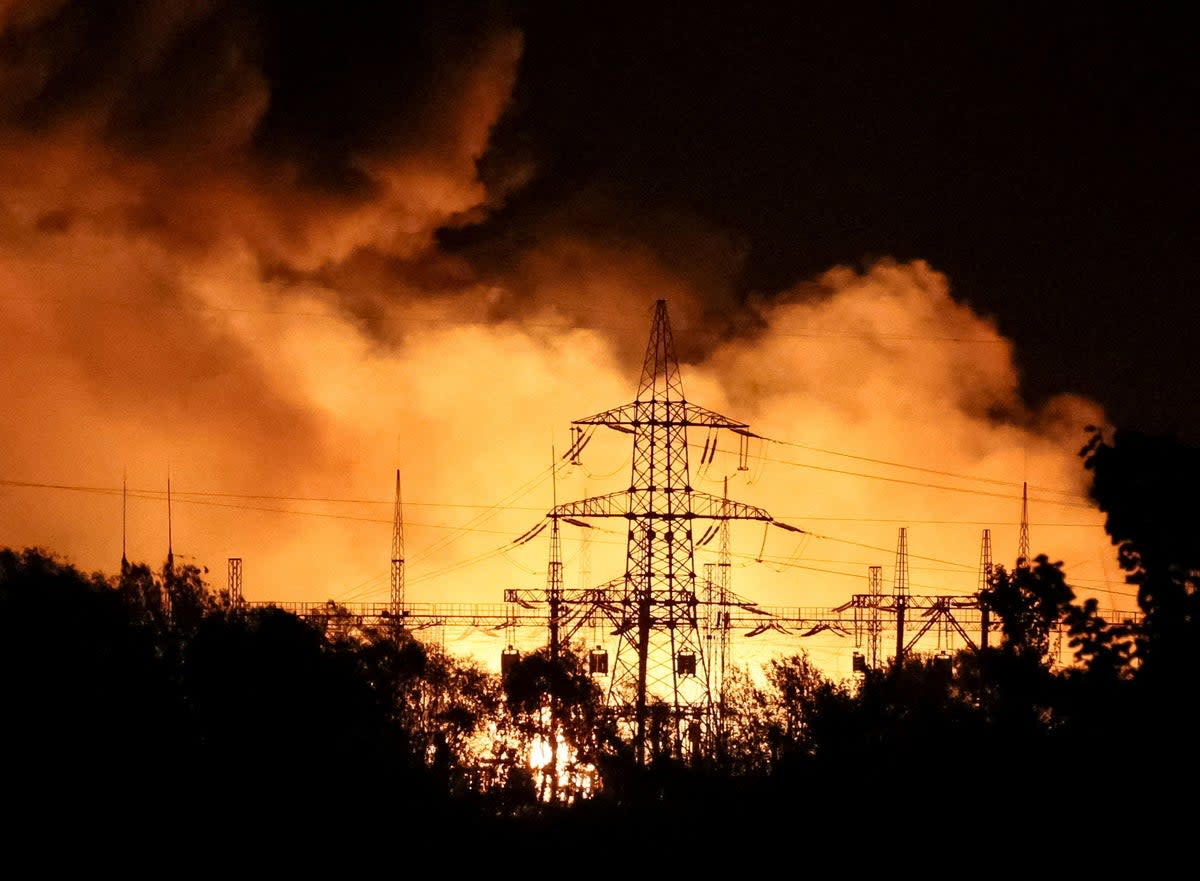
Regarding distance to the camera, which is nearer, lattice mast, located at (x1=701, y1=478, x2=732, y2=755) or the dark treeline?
the dark treeline

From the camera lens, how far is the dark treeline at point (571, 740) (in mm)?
17250

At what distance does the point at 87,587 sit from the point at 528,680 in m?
12.3

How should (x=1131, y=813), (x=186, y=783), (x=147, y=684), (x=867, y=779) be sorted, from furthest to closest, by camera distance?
(x=147, y=684)
(x=186, y=783)
(x=867, y=779)
(x=1131, y=813)

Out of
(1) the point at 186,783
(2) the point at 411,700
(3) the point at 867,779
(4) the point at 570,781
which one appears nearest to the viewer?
(3) the point at 867,779

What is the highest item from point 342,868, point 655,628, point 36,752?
point 655,628

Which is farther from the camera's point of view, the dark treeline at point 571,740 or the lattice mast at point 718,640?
the lattice mast at point 718,640

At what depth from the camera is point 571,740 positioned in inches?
1775

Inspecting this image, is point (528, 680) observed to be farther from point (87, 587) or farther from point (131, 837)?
point (131, 837)

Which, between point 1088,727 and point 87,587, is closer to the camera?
point 1088,727

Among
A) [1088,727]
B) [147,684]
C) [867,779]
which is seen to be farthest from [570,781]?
[1088,727]

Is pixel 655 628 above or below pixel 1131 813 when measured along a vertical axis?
above

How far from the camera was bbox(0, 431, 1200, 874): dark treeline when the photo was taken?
17250 millimetres

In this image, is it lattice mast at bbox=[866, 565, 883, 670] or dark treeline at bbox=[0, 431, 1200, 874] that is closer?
dark treeline at bbox=[0, 431, 1200, 874]

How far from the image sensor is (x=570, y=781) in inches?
1623
